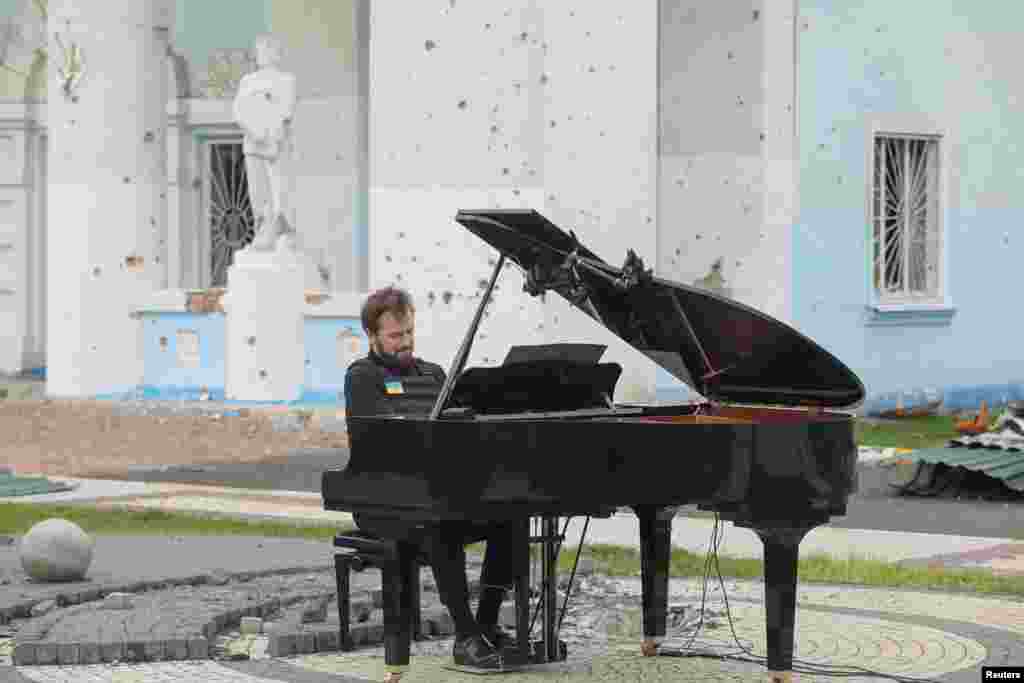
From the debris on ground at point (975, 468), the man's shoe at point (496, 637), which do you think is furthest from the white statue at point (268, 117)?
the man's shoe at point (496, 637)

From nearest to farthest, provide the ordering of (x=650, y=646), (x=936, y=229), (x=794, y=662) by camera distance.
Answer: (x=794, y=662) → (x=650, y=646) → (x=936, y=229)

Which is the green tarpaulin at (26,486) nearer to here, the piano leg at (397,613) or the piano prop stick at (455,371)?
the piano leg at (397,613)

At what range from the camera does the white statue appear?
63.0ft

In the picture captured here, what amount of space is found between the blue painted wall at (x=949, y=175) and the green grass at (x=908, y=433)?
0.69 meters

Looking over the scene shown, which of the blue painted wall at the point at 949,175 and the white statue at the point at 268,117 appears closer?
the white statue at the point at 268,117

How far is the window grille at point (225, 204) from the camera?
22.5 meters

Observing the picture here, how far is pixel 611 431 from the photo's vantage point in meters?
6.89

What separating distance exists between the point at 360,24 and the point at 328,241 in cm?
210

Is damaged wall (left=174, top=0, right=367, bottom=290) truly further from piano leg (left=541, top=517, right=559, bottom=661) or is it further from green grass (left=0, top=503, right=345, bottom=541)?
piano leg (left=541, top=517, right=559, bottom=661)

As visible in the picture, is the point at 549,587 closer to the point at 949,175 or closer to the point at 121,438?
the point at 121,438

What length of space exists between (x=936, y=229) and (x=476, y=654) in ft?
49.0

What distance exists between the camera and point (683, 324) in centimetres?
769

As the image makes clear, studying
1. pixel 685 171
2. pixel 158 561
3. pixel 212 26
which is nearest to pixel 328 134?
pixel 212 26

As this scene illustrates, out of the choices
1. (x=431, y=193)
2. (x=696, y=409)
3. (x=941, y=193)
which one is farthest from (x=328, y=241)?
(x=696, y=409)
